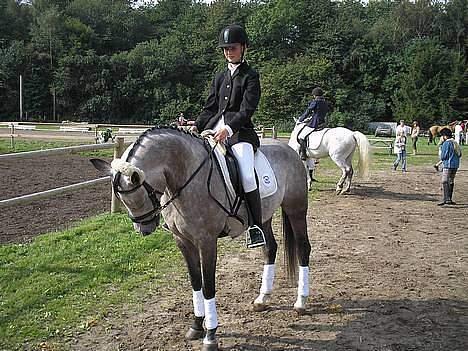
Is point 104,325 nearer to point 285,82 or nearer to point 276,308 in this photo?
point 276,308

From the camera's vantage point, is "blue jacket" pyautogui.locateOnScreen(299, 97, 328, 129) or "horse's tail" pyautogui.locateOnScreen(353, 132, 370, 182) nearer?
"horse's tail" pyautogui.locateOnScreen(353, 132, 370, 182)

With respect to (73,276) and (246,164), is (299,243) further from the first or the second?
(73,276)

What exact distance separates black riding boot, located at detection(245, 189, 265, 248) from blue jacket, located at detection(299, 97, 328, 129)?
27.4ft

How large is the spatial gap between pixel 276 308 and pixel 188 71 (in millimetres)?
55898

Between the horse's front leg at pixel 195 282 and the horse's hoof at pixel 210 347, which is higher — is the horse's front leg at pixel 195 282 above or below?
above

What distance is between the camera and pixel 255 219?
413 cm

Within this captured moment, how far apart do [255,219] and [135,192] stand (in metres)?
1.25

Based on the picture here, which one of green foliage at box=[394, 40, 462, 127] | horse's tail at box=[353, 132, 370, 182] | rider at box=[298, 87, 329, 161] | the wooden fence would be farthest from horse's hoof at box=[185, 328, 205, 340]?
green foliage at box=[394, 40, 462, 127]

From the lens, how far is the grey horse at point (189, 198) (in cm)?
329

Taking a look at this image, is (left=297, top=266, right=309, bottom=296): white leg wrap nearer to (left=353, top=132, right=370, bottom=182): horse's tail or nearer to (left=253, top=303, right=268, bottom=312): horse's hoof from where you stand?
(left=253, top=303, right=268, bottom=312): horse's hoof

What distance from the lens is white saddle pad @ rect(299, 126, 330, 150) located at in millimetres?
12234

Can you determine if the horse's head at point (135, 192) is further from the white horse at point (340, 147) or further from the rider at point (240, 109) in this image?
the white horse at point (340, 147)

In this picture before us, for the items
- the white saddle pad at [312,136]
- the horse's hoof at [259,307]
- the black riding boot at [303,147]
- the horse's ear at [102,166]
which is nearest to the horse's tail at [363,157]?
the white saddle pad at [312,136]

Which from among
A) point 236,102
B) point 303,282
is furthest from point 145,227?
point 303,282
